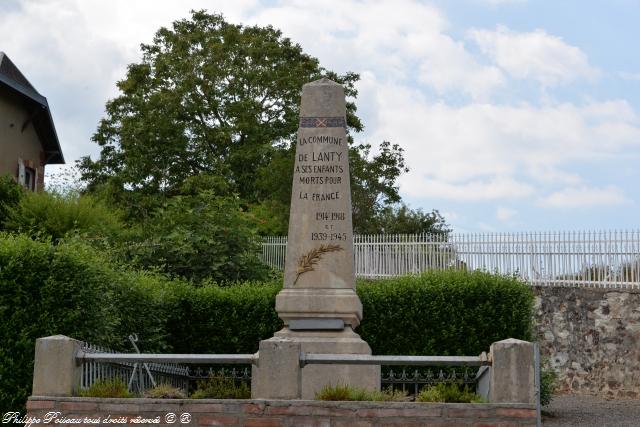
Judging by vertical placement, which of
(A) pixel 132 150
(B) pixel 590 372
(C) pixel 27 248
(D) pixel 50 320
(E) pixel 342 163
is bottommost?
(B) pixel 590 372

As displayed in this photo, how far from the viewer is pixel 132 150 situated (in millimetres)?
38250

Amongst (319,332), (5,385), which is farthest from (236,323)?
(5,385)

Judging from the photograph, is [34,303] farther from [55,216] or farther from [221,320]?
[55,216]

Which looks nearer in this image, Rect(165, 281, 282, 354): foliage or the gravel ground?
the gravel ground

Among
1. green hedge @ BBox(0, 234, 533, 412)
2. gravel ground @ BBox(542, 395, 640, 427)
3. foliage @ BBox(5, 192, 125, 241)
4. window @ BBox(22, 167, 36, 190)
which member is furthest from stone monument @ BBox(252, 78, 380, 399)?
window @ BBox(22, 167, 36, 190)

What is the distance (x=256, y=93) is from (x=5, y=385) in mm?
28056

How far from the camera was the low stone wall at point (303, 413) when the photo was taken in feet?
31.3

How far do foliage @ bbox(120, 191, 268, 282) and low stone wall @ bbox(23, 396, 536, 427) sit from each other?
12126 millimetres

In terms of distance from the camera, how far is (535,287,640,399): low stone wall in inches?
834

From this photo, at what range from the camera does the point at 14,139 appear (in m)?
32.8

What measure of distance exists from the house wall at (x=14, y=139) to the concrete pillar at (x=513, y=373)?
23.9m

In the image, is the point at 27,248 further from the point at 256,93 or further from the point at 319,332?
the point at 256,93

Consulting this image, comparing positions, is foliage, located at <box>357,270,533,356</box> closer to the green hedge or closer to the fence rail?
the green hedge

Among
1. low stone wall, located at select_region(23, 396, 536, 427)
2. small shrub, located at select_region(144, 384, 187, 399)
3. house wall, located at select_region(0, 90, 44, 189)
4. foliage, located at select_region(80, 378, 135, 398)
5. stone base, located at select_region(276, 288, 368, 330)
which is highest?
house wall, located at select_region(0, 90, 44, 189)
